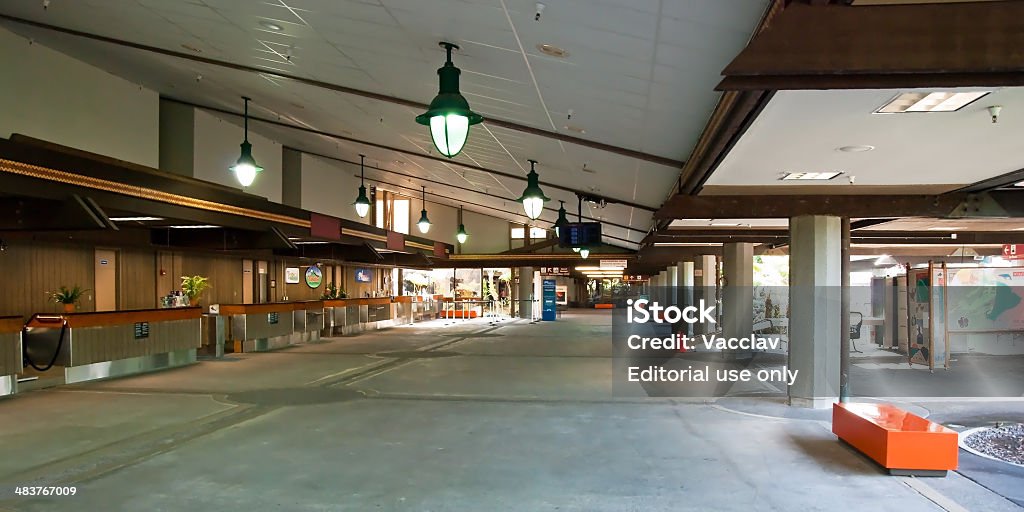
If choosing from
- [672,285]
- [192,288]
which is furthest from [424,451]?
[672,285]

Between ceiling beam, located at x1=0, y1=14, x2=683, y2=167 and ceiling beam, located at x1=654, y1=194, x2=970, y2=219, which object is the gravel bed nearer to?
ceiling beam, located at x1=654, y1=194, x2=970, y2=219

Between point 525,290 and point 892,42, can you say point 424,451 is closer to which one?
point 892,42

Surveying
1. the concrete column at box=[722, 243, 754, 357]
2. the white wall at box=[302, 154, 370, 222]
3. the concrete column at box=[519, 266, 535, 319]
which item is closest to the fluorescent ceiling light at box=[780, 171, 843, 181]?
the concrete column at box=[722, 243, 754, 357]

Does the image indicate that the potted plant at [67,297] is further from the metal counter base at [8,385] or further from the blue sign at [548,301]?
the blue sign at [548,301]

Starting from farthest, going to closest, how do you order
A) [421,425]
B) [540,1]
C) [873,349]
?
[873,349] → [421,425] → [540,1]

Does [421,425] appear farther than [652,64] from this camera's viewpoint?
Yes

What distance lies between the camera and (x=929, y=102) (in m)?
4.52

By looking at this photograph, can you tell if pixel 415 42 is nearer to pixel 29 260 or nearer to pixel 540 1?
pixel 540 1

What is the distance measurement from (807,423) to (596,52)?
5.45 metres

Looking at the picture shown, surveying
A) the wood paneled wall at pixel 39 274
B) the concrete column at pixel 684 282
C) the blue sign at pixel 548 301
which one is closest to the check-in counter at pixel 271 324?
the wood paneled wall at pixel 39 274

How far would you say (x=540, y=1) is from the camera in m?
4.24

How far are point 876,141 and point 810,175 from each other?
2.02 meters

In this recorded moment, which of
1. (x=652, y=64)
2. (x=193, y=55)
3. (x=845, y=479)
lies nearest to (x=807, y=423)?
(x=845, y=479)

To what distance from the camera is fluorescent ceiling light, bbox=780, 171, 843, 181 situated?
7.52 metres
